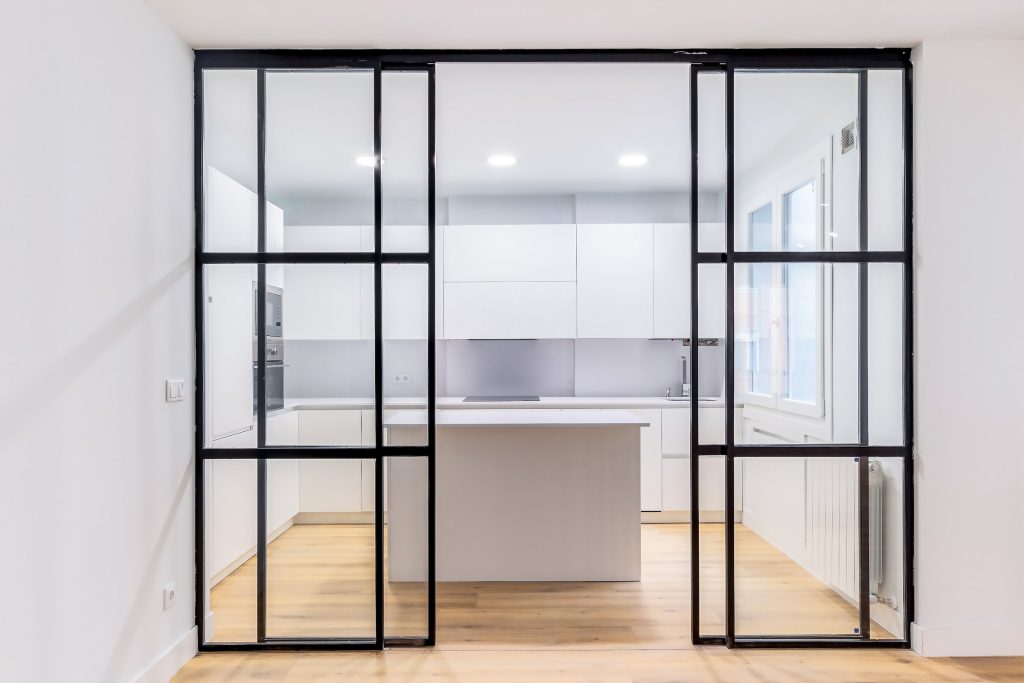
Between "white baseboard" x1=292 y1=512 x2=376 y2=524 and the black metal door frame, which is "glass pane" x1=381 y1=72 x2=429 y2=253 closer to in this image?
the black metal door frame

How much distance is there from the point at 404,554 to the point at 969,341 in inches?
102

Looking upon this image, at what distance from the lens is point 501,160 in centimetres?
451

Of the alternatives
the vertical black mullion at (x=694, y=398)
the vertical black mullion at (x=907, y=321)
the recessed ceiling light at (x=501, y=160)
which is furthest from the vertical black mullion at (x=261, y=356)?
the vertical black mullion at (x=907, y=321)

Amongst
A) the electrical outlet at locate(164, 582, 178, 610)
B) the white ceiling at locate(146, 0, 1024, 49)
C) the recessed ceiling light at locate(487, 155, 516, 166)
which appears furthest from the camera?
the recessed ceiling light at locate(487, 155, 516, 166)

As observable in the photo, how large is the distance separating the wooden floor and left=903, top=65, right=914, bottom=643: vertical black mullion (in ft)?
A: 1.06

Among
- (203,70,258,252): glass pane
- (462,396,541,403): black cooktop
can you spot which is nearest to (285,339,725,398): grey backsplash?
(462,396,541,403): black cooktop

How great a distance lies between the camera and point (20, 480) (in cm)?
169

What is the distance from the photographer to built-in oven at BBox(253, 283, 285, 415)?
2.73m

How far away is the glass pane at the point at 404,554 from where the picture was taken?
2.77 metres

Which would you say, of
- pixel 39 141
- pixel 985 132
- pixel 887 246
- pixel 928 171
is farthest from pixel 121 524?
pixel 985 132

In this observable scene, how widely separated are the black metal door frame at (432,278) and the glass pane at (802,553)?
44 mm

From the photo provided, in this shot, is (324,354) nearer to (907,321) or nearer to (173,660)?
(173,660)

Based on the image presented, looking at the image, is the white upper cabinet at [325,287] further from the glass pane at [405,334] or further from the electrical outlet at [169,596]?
the electrical outlet at [169,596]

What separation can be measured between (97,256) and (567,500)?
2.51 meters
